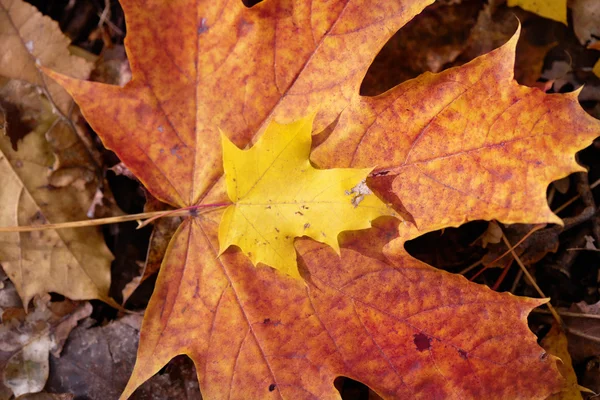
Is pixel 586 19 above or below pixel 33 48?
below

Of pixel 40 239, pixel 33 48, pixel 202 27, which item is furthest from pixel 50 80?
pixel 202 27

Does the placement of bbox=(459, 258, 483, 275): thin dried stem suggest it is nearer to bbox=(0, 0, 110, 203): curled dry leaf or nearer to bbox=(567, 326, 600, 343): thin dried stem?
bbox=(567, 326, 600, 343): thin dried stem

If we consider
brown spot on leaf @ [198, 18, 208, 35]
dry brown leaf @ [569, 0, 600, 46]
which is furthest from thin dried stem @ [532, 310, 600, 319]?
brown spot on leaf @ [198, 18, 208, 35]

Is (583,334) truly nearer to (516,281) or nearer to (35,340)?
(516,281)

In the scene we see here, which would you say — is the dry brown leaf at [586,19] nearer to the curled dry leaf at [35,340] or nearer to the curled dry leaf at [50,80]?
the curled dry leaf at [50,80]

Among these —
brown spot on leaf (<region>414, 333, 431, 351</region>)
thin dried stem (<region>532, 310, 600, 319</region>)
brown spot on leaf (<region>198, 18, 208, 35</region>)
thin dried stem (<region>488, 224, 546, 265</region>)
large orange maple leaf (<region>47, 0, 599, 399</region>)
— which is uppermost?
brown spot on leaf (<region>198, 18, 208, 35</region>)

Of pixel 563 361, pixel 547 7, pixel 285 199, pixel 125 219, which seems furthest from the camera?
pixel 547 7
